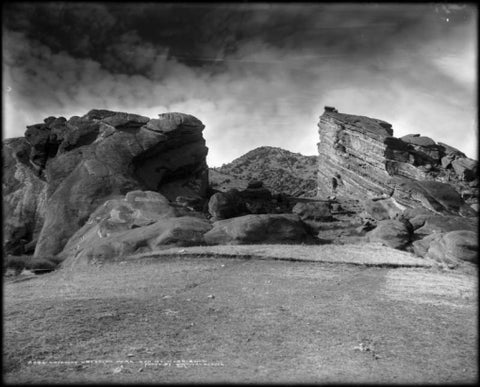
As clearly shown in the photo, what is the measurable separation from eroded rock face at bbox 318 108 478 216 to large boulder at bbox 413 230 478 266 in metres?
13.3

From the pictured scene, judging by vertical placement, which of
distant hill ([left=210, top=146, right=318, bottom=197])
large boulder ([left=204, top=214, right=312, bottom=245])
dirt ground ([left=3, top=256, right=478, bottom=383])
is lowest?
dirt ground ([left=3, top=256, right=478, bottom=383])

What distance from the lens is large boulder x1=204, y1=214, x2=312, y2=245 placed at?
108ft

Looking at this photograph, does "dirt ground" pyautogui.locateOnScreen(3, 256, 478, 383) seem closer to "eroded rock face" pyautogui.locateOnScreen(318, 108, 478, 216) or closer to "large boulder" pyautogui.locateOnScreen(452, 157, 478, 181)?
"eroded rock face" pyautogui.locateOnScreen(318, 108, 478, 216)

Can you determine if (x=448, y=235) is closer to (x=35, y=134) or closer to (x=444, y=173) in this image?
(x=444, y=173)

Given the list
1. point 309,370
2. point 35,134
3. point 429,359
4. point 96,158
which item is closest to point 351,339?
point 429,359

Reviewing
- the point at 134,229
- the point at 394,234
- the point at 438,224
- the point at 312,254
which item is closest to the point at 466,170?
the point at 438,224

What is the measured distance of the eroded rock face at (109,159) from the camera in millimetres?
47562

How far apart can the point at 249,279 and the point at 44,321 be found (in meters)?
11.3

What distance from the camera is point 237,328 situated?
14.4m

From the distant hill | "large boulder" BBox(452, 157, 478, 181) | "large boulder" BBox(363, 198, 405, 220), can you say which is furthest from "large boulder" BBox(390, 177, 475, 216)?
the distant hill

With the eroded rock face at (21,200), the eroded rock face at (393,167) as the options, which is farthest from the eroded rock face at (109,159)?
the eroded rock face at (393,167)

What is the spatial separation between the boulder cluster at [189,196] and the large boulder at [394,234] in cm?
11

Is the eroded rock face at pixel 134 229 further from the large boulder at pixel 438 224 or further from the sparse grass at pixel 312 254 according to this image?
the large boulder at pixel 438 224

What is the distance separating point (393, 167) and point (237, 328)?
152ft
